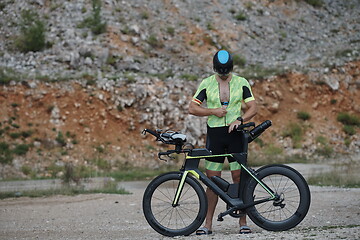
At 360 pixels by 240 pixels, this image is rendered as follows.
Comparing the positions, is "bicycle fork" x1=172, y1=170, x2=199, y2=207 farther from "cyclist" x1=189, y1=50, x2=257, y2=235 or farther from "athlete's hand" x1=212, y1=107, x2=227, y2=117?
"athlete's hand" x1=212, y1=107, x2=227, y2=117

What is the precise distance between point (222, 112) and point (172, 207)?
3.95 ft

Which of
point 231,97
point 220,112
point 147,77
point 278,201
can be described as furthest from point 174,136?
point 147,77

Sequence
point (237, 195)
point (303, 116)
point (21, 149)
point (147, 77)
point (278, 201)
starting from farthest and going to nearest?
point (303, 116) → point (147, 77) → point (21, 149) → point (237, 195) → point (278, 201)

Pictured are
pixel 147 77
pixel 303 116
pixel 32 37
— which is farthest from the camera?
pixel 32 37

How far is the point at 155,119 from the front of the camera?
25.7m

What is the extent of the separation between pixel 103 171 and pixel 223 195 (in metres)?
15.9

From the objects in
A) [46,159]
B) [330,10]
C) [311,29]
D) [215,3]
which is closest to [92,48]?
[46,159]

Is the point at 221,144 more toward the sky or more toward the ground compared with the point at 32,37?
more toward the ground

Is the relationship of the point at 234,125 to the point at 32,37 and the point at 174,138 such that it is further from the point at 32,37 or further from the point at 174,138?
the point at 32,37

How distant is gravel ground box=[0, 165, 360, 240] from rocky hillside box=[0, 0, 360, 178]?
961 cm

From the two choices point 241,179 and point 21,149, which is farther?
point 21,149

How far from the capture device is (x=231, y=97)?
643 centimetres

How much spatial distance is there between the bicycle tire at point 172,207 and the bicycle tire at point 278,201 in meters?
0.55

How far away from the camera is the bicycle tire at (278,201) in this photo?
20.2ft
